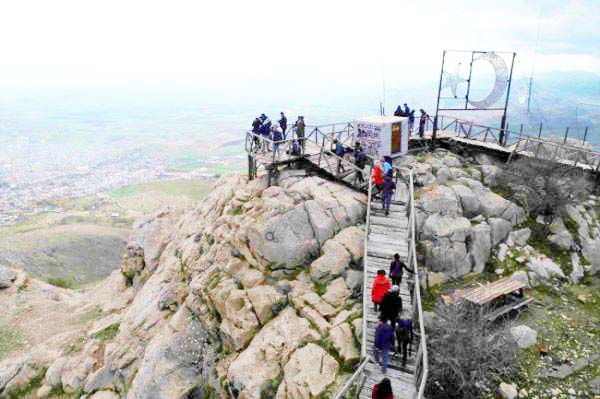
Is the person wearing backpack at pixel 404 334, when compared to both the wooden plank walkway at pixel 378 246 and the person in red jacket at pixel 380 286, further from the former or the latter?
the person in red jacket at pixel 380 286

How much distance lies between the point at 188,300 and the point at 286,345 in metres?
6.47

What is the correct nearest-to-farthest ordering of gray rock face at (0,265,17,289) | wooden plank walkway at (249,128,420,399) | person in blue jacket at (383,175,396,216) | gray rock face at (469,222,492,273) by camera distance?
wooden plank walkway at (249,128,420,399), person in blue jacket at (383,175,396,216), gray rock face at (469,222,492,273), gray rock face at (0,265,17,289)

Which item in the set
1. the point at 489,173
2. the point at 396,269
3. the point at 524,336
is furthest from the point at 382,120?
the point at 524,336

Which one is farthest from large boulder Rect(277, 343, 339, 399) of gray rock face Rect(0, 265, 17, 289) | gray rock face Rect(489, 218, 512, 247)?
gray rock face Rect(0, 265, 17, 289)

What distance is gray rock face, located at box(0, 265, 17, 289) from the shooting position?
38656 millimetres

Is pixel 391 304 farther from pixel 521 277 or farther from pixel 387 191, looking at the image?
pixel 521 277

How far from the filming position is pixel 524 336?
15789 millimetres

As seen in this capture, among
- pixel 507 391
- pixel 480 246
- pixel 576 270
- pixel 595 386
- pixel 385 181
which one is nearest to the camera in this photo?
pixel 507 391

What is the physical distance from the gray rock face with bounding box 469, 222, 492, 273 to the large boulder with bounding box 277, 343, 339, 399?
29.5ft

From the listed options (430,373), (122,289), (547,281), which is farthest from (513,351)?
(122,289)

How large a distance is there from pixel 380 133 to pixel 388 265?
9244mm

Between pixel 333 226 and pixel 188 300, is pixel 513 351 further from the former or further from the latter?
pixel 188 300

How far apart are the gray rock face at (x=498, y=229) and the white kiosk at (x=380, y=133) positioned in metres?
6.71

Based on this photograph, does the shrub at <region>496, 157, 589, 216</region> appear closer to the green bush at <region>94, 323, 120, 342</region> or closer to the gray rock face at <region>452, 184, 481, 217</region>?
the gray rock face at <region>452, 184, 481, 217</region>
